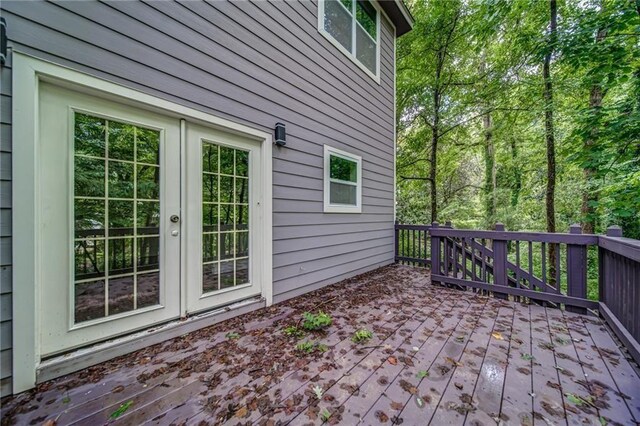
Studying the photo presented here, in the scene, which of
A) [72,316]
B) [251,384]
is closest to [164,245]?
[72,316]

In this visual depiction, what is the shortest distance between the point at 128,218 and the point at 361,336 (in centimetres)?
213

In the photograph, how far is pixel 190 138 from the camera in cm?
231

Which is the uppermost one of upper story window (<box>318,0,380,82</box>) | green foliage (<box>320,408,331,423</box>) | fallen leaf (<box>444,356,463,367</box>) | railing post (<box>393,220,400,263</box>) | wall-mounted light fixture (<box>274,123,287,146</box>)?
upper story window (<box>318,0,380,82</box>)

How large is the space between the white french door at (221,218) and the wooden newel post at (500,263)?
2965mm

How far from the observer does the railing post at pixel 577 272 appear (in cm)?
271

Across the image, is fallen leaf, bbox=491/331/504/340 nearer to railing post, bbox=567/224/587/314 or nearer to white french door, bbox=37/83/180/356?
railing post, bbox=567/224/587/314

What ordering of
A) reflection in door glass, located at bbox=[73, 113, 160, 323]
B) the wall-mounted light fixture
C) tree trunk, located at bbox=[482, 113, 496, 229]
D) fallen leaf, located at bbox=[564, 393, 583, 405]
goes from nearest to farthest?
fallen leaf, located at bbox=[564, 393, 583, 405], reflection in door glass, located at bbox=[73, 113, 160, 323], the wall-mounted light fixture, tree trunk, located at bbox=[482, 113, 496, 229]

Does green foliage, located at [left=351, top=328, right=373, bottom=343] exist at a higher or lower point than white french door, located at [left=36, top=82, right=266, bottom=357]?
lower

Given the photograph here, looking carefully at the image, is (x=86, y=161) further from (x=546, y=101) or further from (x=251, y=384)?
(x=546, y=101)

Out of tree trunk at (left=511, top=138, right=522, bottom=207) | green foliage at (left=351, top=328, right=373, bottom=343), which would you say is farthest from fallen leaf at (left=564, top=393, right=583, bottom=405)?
tree trunk at (left=511, top=138, right=522, bottom=207)

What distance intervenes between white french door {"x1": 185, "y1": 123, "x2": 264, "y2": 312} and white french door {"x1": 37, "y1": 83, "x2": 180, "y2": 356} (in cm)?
14

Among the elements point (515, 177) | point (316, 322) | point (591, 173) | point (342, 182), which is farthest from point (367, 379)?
point (515, 177)

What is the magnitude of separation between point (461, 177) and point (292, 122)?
10.3 m

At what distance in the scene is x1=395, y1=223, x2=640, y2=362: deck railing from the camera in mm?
1994
